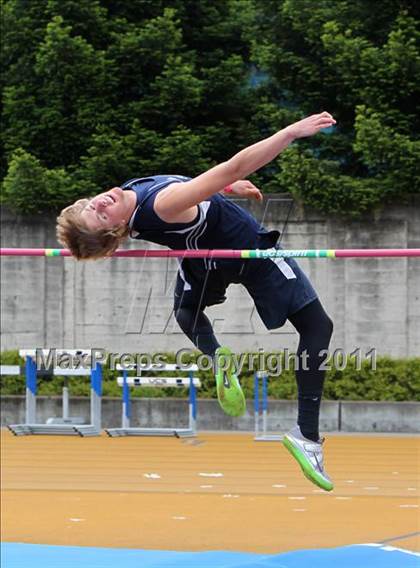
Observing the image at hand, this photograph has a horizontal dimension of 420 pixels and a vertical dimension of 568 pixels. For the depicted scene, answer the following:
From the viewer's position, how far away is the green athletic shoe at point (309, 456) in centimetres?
544

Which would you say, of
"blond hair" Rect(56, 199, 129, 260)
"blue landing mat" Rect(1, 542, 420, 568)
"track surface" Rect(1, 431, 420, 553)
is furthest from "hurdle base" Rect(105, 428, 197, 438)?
"blond hair" Rect(56, 199, 129, 260)

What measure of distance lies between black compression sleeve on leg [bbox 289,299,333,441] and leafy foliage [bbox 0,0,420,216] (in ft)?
28.9

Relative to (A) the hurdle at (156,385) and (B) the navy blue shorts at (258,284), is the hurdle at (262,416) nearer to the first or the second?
(A) the hurdle at (156,385)

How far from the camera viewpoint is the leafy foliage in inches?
569

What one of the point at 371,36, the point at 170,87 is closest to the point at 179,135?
the point at 170,87

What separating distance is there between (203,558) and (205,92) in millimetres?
10027

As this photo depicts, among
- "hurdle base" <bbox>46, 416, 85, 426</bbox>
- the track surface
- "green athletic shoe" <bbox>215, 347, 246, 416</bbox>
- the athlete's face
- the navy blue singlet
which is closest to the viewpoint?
the athlete's face

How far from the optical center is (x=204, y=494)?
376 inches

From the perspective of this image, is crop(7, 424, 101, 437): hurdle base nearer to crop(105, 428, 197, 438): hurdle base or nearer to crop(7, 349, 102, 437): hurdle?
crop(7, 349, 102, 437): hurdle

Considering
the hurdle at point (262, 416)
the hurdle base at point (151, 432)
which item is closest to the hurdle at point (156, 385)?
the hurdle base at point (151, 432)

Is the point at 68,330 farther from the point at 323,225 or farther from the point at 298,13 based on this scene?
the point at 298,13

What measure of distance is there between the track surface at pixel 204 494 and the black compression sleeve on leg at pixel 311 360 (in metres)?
1.95

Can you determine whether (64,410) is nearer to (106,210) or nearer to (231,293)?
(231,293)

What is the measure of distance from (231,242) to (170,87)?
33.7 ft
